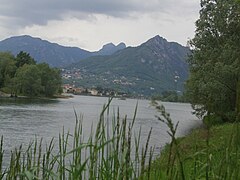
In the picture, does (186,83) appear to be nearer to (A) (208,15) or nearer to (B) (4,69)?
(A) (208,15)

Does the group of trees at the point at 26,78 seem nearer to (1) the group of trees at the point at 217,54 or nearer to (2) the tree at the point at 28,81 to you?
(2) the tree at the point at 28,81

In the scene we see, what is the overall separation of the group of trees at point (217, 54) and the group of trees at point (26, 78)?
80046mm

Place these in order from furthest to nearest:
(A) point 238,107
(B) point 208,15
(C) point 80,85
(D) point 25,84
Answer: (C) point 80,85, (D) point 25,84, (B) point 208,15, (A) point 238,107

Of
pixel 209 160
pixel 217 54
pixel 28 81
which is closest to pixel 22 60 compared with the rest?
pixel 28 81

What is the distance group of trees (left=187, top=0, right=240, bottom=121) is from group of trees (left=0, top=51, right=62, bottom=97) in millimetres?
80046

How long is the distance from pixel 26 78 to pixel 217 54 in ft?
278

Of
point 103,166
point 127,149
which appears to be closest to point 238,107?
point 127,149

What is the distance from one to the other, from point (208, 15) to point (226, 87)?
22.7 feet

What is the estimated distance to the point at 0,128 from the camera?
36719 mm

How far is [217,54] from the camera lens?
3350 centimetres

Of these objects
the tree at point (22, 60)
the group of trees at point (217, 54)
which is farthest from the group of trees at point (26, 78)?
the group of trees at point (217, 54)

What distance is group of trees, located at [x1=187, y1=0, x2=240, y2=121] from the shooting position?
103ft

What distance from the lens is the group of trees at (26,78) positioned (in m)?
112

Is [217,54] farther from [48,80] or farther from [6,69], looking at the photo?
[48,80]
